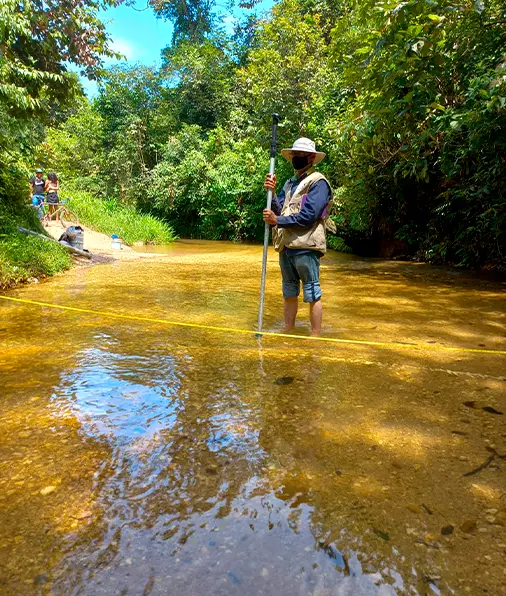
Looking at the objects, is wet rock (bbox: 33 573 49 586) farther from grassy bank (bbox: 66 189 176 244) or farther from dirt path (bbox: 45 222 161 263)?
grassy bank (bbox: 66 189 176 244)

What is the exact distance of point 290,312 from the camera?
461 centimetres

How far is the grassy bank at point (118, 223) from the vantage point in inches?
658

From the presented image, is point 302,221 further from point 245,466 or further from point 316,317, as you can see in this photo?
point 245,466

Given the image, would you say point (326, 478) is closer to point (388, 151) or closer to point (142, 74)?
point (388, 151)

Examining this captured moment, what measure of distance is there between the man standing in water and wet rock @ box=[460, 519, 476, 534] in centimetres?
268

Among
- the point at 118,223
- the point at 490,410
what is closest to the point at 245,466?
the point at 490,410

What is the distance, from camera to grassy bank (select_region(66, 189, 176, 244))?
1670cm

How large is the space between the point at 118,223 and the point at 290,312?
14.0 metres

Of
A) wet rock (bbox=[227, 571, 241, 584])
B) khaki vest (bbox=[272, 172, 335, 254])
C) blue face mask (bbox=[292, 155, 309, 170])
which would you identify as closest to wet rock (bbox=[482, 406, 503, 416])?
wet rock (bbox=[227, 571, 241, 584])

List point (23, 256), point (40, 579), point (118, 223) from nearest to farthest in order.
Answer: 1. point (40, 579)
2. point (23, 256)
3. point (118, 223)

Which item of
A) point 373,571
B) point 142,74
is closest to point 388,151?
point 373,571

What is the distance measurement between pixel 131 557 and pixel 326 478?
0.80 m

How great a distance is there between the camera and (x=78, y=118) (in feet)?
102

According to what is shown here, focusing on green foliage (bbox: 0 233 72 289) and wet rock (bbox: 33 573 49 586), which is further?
green foliage (bbox: 0 233 72 289)
